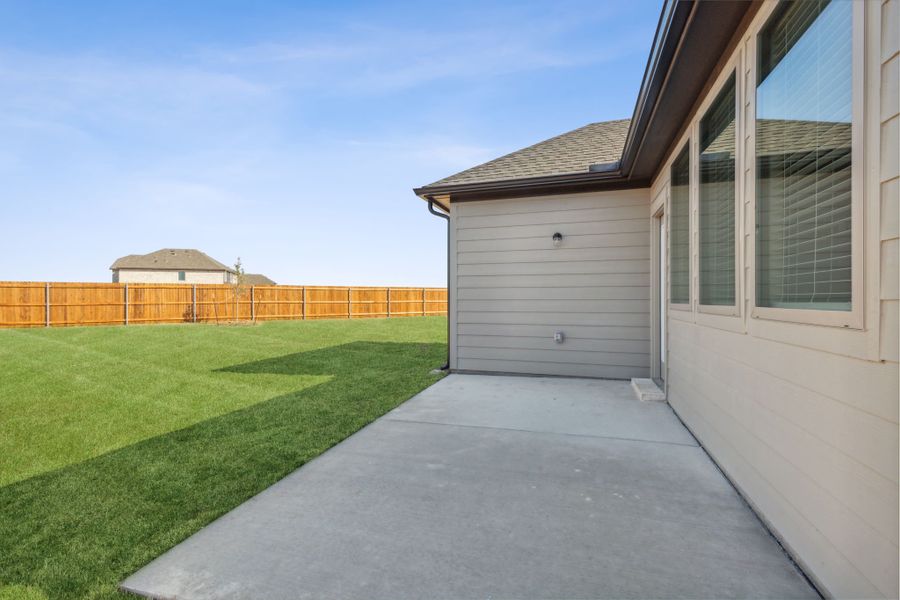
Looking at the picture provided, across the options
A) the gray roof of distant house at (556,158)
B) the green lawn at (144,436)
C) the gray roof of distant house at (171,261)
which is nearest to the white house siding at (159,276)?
the gray roof of distant house at (171,261)

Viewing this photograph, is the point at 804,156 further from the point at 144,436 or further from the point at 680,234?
the point at 144,436

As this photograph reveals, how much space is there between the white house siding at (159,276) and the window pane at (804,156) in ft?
115

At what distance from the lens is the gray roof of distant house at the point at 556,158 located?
5.75 metres

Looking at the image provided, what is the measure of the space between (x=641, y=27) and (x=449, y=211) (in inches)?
180

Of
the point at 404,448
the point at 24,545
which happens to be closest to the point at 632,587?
the point at 404,448

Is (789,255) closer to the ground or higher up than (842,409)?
higher up

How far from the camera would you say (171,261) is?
30828mm

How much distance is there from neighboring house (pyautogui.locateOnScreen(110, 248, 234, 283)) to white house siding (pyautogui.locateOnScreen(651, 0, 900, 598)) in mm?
33606

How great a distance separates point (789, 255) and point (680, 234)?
2166 millimetres

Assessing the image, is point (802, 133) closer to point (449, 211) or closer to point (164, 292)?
point (449, 211)

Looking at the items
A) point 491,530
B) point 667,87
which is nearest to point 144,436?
point 491,530

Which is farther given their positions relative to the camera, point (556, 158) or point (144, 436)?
point (556, 158)

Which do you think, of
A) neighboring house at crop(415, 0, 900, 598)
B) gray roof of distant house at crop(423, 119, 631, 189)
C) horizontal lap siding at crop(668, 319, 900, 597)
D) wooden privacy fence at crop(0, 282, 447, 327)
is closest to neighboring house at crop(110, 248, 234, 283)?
wooden privacy fence at crop(0, 282, 447, 327)

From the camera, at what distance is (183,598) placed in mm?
1558
